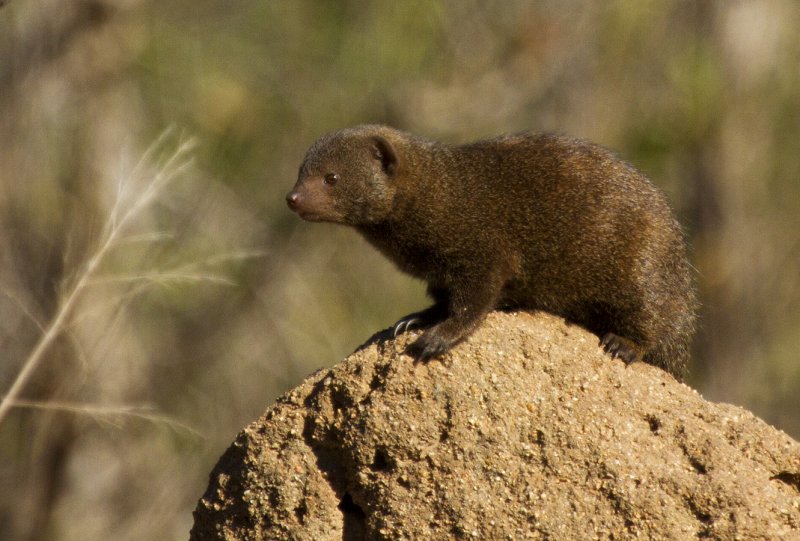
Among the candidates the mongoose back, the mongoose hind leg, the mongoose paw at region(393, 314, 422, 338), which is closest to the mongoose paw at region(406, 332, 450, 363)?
the mongoose paw at region(393, 314, 422, 338)

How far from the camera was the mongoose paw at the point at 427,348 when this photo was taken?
14.6 feet

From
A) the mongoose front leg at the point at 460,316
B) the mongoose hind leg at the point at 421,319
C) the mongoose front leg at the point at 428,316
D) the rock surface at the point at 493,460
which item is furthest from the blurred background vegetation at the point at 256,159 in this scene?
the rock surface at the point at 493,460

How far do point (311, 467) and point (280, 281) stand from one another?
251 inches

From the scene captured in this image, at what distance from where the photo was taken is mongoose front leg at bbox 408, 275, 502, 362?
4.47m

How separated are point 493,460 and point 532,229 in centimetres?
158

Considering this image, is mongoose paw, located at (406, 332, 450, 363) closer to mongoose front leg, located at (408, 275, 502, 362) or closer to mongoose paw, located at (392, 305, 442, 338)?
mongoose front leg, located at (408, 275, 502, 362)

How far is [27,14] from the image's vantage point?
31.3 ft

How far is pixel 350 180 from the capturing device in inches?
229

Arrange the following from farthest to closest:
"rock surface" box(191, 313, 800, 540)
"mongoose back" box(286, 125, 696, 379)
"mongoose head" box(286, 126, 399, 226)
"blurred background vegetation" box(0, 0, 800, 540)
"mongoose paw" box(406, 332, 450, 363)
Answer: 1. "blurred background vegetation" box(0, 0, 800, 540)
2. "mongoose head" box(286, 126, 399, 226)
3. "mongoose back" box(286, 125, 696, 379)
4. "mongoose paw" box(406, 332, 450, 363)
5. "rock surface" box(191, 313, 800, 540)

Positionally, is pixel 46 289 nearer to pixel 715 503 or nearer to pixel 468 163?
pixel 468 163

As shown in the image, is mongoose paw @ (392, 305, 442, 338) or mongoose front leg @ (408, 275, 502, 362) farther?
mongoose paw @ (392, 305, 442, 338)

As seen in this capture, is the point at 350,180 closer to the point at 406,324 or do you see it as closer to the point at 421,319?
the point at 421,319

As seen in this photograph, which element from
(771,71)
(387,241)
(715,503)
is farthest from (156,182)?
(771,71)

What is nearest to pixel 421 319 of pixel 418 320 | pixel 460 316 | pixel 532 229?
pixel 418 320
